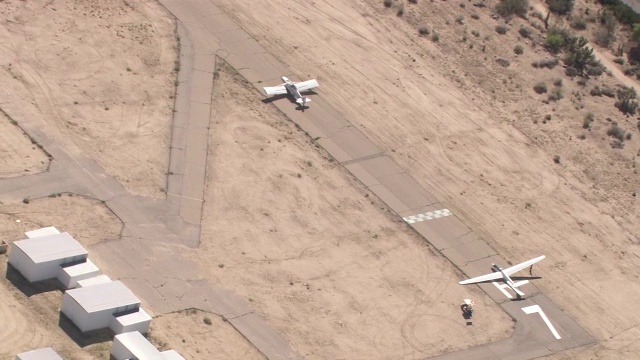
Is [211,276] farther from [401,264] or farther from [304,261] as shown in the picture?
[401,264]

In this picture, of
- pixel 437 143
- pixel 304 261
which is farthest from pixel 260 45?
pixel 304 261

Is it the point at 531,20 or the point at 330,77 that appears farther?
the point at 531,20

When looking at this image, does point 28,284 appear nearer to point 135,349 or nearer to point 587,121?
point 135,349

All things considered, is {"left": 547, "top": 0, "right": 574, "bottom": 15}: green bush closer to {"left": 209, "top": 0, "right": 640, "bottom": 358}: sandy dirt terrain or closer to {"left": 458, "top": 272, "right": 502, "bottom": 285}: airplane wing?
{"left": 209, "top": 0, "right": 640, "bottom": 358}: sandy dirt terrain

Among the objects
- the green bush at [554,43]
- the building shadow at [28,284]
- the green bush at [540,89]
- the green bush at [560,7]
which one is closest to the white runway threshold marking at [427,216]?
the green bush at [540,89]

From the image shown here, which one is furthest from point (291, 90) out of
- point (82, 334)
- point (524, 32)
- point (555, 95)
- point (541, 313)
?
point (82, 334)

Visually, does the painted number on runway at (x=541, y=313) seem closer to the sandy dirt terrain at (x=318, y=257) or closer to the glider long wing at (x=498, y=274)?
the sandy dirt terrain at (x=318, y=257)
